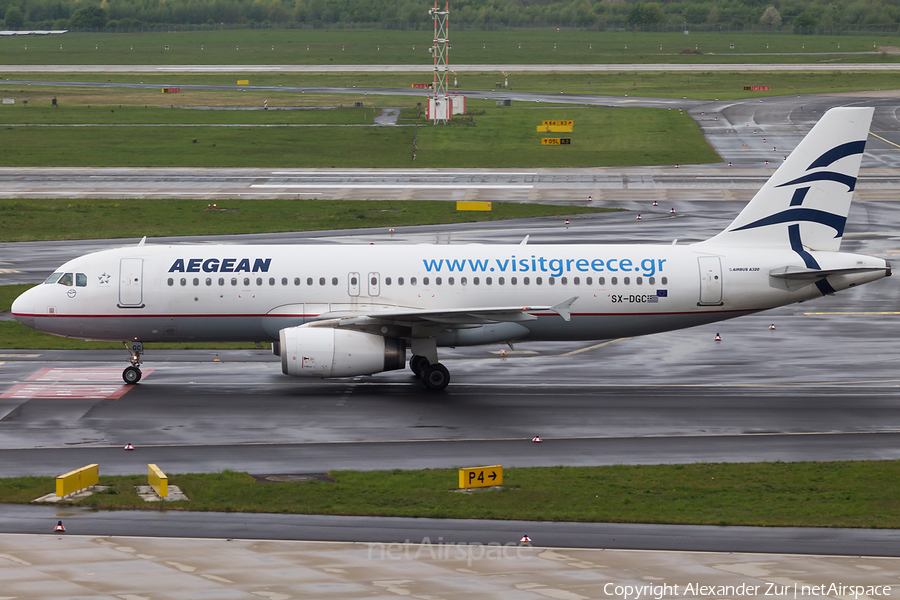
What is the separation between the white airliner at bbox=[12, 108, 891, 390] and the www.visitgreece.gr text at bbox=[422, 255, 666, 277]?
5 cm

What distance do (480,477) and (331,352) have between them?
360 inches

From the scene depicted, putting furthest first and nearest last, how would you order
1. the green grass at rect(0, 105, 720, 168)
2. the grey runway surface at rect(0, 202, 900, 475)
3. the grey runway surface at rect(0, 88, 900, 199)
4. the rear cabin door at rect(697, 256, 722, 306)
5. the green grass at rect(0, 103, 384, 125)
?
the green grass at rect(0, 103, 384, 125)
the green grass at rect(0, 105, 720, 168)
the grey runway surface at rect(0, 88, 900, 199)
the rear cabin door at rect(697, 256, 722, 306)
the grey runway surface at rect(0, 202, 900, 475)

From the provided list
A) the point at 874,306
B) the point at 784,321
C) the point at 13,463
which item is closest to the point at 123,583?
the point at 13,463

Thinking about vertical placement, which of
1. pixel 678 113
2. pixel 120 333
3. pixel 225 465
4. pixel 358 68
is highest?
pixel 358 68

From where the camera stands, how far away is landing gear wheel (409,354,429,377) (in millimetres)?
34688

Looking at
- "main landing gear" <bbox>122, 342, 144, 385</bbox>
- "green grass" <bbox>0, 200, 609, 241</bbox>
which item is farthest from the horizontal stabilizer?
"green grass" <bbox>0, 200, 609, 241</bbox>

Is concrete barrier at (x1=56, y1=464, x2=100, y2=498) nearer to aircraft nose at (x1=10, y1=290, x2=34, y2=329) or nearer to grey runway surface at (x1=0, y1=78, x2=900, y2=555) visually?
grey runway surface at (x1=0, y1=78, x2=900, y2=555)

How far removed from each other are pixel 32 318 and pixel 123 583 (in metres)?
18.1

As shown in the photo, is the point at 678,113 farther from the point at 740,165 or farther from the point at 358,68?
the point at 358,68

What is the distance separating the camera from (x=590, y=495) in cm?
2370

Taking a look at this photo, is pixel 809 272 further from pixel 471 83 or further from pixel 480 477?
pixel 471 83

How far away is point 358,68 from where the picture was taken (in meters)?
176

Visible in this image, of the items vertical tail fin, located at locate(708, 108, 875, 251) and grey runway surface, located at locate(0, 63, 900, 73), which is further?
grey runway surface, located at locate(0, 63, 900, 73)

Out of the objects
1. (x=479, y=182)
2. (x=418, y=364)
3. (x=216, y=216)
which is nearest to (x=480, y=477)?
(x=418, y=364)
